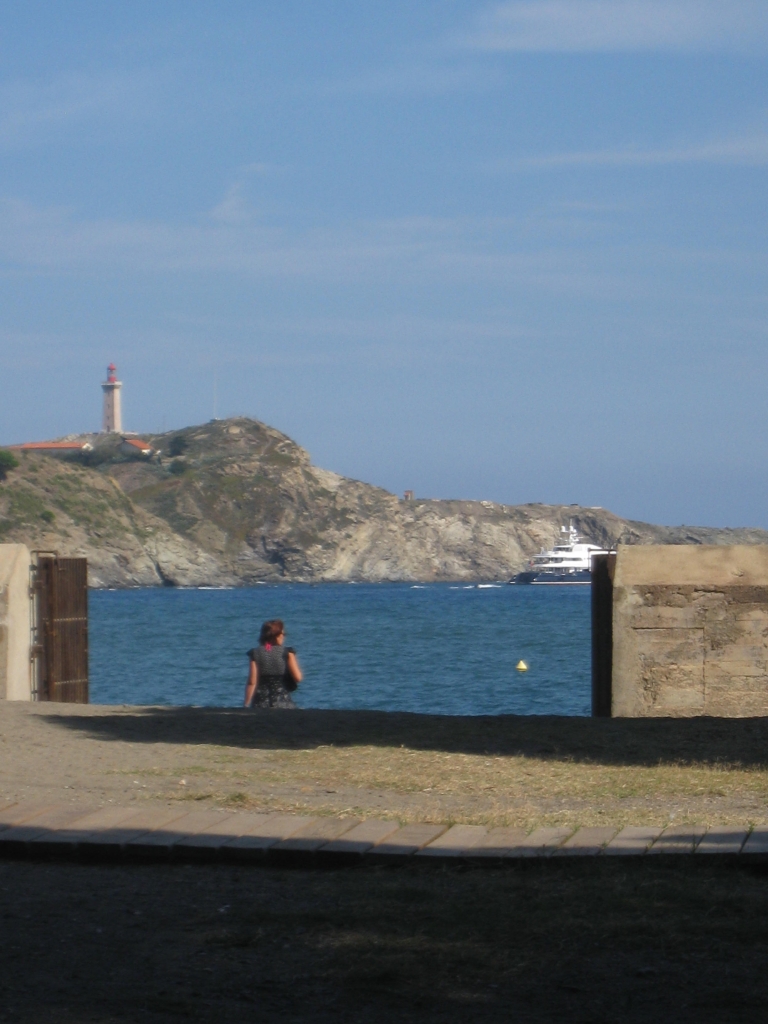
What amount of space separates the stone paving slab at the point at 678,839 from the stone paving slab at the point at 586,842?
0.58ft

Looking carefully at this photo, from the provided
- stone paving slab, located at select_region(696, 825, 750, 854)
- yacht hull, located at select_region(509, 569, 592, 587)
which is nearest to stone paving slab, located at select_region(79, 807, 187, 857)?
stone paving slab, located at select_region(696, 825, 750, 854)

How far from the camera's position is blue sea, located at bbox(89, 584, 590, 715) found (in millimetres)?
33688

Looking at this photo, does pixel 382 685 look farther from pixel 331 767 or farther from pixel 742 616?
pixel 331 767

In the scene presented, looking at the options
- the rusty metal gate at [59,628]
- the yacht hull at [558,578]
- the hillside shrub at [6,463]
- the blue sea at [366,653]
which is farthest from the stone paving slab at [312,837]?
the yacht hull at [558,578]

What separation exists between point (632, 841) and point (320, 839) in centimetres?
109

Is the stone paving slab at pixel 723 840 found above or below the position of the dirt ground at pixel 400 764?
above

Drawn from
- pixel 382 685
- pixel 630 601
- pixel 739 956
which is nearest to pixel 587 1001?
pixel 739 956

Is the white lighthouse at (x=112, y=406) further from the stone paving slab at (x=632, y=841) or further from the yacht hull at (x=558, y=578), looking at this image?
the stone paving slab at (x=632, y=841)

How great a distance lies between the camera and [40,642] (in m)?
12.8

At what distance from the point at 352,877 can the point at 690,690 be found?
7154 mm

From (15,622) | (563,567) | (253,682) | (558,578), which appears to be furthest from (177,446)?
(253,682)

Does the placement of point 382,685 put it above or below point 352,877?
below

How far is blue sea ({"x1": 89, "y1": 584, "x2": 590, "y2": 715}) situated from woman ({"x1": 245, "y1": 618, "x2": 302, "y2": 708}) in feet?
52.0

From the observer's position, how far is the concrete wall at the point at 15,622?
477 inches
